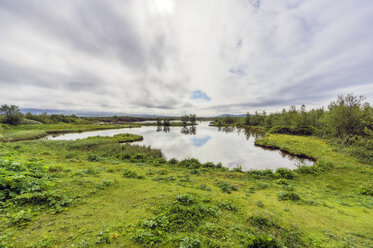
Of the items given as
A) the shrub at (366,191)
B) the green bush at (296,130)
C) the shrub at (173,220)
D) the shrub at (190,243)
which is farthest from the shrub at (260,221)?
the green bush at (296,130)

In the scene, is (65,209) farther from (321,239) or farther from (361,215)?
(361,215)

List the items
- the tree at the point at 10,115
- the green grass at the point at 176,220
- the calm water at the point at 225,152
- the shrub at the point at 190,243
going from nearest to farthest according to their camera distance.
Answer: the shrub at the point at 190,243 < the green grass at the point at 176,220 < the calm water at the point at 225,152 < the tree at the point at 10,115

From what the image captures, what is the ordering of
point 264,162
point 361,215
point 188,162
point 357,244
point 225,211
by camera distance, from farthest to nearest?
point 264,162 < point 188,162 < point 361,215 < point 225,211 < point 357,244

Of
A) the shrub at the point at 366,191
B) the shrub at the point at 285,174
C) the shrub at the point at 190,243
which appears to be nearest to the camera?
the shrub at the point at 190,243

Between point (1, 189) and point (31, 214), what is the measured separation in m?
2.11

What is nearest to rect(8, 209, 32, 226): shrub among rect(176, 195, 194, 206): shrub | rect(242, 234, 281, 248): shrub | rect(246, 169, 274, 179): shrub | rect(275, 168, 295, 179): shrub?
rect(176, 195, 194, 206): shrub

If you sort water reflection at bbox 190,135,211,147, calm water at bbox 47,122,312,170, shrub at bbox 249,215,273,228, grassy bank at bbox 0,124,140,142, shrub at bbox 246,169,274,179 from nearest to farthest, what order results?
1. shrub at bbox 249,215,273,228
2. shrub at bbox 246,169,274,179
3. calm water at bbox 47,122,312,170
4. grassy bank at bbox 0,124,140,142
5. water reflection at bbox 190,135,211,147

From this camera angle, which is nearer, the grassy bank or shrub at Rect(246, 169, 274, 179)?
shrub at Rect(246, 169, 274, 179)

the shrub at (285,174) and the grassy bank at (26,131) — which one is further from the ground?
the grassy bank at (26,131)

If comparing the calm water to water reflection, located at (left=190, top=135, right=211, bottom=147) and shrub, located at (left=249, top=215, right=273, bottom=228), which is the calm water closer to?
water reflection, located at (left=190, top=135, right=211, bottom=147)

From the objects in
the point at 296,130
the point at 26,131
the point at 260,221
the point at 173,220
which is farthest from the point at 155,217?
the point at 296,130

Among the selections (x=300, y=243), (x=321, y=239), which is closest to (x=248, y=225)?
(x=300, y=243)

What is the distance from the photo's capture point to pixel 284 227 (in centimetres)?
498

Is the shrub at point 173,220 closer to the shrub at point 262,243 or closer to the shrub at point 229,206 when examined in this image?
the shrub at point 229,206
